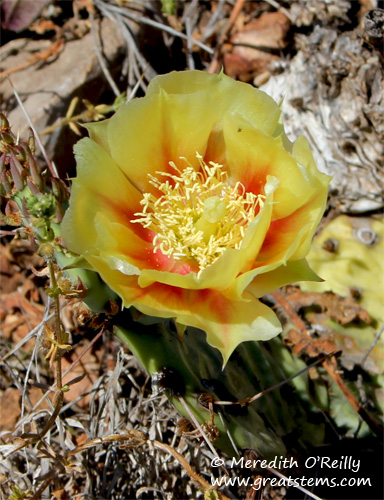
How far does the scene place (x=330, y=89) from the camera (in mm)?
1882

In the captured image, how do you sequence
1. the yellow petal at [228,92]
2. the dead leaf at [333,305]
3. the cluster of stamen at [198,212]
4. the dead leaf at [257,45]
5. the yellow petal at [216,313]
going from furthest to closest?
1. the dead leaf at [257,45]
2. the dead leaf at [333,305]
3. the cluster of stamen at [198,212]
4. the yellow petal at [228,92]
5. the yellow petal at [216,313]

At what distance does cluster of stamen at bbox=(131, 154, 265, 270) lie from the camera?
1235 mm

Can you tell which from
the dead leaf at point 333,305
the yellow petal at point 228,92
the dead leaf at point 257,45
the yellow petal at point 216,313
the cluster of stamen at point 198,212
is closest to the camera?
the yellow petal at point 216,313

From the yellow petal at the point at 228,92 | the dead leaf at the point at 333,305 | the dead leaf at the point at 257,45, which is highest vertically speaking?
the yellow petal at the point at 228,92

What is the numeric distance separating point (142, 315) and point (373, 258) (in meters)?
1.06

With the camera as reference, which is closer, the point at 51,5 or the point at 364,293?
the point at 364,293

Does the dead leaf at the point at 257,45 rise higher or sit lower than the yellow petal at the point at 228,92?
lower

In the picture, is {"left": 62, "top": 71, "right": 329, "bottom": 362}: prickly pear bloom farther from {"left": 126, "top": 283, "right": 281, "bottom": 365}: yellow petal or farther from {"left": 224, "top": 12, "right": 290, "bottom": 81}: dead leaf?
{"left": 224, "top": 12, "right": 290, "bottom": 81}: dead leaf

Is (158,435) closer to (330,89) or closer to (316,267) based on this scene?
(316,267)

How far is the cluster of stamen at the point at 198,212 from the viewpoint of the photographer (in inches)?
48.6

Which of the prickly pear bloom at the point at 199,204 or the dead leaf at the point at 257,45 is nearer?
the prickly pear bloom at the point at 199,204

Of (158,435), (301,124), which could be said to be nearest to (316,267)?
(301,124)

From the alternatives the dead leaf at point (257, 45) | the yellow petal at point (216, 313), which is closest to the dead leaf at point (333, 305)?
the yellow petal at point (216, 313)

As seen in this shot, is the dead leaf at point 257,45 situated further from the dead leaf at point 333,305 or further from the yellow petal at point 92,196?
the yellow petal at point 92,196
